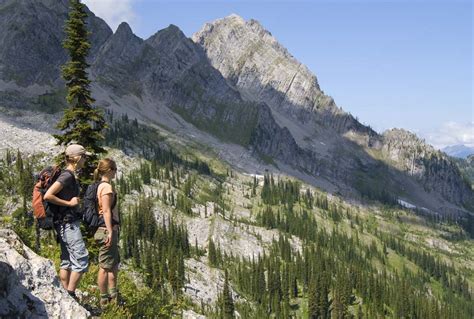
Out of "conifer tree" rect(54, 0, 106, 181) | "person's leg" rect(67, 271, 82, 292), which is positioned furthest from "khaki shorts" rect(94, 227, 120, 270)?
"conifer tree" rect(54, 0, 106, 181)

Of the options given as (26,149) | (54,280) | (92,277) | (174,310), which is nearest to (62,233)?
(54,280)

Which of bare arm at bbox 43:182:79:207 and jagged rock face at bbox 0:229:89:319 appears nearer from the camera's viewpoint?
jagged rock face at bbox 0:229:89:319

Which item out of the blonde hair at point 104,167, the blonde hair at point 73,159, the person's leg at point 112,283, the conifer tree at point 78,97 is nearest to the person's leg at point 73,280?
the person's leg at point 112,283

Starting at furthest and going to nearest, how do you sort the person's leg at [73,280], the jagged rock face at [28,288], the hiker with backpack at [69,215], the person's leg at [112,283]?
the person's leg at [112,283] → the person's leg at [73,280] → the hiker with backpack at [69,215] → the jagged rock face at [28,288]

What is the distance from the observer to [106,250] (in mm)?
15930

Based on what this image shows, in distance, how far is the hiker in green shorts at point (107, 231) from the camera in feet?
50.3

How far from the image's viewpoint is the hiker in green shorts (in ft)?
50.3

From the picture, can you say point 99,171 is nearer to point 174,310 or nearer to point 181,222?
point 174,310

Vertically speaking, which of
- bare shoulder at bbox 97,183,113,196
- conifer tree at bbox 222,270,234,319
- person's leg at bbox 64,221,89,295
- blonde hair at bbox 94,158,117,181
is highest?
blonde hair at bbox 94,158,117,181

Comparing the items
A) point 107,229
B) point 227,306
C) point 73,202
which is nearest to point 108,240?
point 107,229

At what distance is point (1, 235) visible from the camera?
14602mm

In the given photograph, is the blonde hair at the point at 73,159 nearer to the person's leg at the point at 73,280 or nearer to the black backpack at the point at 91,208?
the black backpack at the point at 91,208

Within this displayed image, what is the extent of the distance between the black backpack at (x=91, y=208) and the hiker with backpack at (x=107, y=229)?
4 centimetres

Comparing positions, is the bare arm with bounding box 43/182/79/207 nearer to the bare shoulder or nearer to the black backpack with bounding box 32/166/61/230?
the black backpack with bounding box 32/166/61/230
